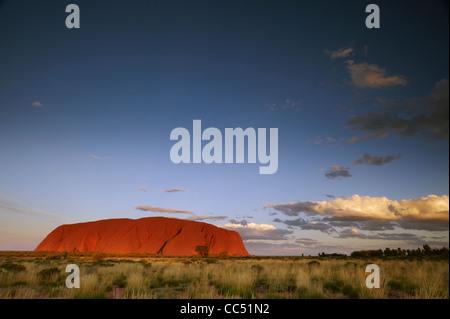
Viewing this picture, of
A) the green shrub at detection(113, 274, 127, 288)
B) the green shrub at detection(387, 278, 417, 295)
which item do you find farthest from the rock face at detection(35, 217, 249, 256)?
the green shrub at detection(387, 278, 417, 295)

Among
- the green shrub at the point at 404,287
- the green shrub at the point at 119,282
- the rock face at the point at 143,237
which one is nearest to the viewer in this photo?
the green shrub at the point at 404,287

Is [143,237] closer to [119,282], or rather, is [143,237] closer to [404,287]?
[119,282]

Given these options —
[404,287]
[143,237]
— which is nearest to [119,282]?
[404,287]

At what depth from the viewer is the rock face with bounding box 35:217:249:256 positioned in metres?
105

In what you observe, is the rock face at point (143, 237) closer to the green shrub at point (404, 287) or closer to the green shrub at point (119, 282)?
the green shrub at point (119, 282)

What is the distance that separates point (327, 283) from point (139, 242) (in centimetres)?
10909

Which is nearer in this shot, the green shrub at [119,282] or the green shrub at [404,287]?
the green shrub at [404,287]

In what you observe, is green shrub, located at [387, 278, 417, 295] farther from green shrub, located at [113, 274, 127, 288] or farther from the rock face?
the rock face

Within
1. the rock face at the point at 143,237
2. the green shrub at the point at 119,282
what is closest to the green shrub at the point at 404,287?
the green shrub at the point at 119,282

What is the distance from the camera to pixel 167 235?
365ft

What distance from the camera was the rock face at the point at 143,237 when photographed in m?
105
